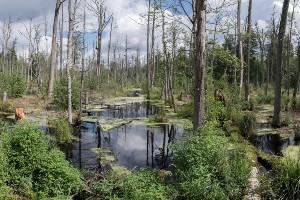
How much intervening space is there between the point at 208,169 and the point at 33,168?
12.5 ft

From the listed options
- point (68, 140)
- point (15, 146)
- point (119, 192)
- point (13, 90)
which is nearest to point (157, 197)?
point (119, 192)

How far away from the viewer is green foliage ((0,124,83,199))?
659 cm

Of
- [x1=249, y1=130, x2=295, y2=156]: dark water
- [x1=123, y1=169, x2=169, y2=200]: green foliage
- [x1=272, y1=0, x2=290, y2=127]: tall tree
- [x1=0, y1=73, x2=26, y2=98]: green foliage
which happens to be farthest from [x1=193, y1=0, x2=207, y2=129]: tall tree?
[x1=0, y1=73, x2=26, y2=98]: green foliage

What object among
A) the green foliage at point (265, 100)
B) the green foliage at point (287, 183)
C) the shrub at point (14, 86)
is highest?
the shrub at point (14, 86)

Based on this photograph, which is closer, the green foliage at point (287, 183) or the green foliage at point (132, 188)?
the green foliage at point (287, 183)

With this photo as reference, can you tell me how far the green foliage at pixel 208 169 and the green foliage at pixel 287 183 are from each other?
60cm

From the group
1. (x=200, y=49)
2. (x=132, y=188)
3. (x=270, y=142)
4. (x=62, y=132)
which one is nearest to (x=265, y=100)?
(x=270, y=142)

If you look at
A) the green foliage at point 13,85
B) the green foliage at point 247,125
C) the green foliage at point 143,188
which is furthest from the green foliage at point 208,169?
the green foliage at point 13,85

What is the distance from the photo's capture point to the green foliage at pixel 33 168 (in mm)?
6586

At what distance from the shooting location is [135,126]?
17453mm

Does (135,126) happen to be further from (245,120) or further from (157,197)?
(157,197)

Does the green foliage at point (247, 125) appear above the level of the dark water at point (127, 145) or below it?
above

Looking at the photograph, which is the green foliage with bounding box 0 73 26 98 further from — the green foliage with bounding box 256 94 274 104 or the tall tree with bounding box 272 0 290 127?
the green foliage with bounding box 256 94 274 104

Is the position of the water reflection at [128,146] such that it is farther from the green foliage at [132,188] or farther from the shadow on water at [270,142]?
the shadow on water at [270,142]
